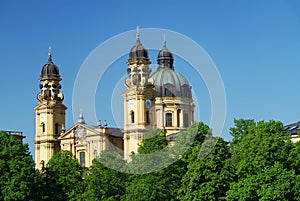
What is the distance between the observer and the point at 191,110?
140 m

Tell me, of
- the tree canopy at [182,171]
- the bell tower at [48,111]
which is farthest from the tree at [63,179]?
the bell tower at [48,111]

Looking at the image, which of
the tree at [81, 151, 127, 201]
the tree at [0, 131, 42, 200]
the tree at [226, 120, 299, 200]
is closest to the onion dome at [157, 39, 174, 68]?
the tree at [81, 151, 127, 201]

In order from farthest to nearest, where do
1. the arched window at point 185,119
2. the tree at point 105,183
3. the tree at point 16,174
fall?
the arched window at point 185,119 < the tree at point 105,183 < the tree at point 16,174

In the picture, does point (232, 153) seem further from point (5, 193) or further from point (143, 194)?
point (5, 193)

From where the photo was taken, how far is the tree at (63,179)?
9644 cm

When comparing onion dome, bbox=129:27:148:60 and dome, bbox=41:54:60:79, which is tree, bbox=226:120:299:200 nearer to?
onion dome, bbox=129:27:148:60

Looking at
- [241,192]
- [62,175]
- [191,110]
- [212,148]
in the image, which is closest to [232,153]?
[212,148]

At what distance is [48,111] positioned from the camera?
135625 millimetres

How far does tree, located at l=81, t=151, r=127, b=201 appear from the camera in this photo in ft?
301

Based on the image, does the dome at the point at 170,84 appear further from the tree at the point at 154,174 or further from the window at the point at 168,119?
the tree at the point at 154,174

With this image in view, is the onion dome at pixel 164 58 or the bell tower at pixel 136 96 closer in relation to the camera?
the bell tower at pixel 136 96

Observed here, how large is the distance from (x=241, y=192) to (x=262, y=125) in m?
8.92

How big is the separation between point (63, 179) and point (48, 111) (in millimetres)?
37637

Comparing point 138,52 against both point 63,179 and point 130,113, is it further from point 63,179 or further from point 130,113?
point 63,179
